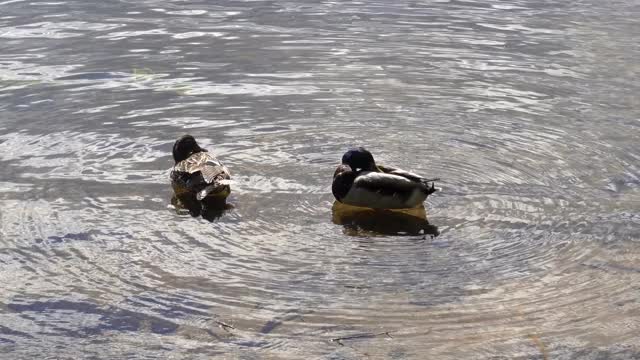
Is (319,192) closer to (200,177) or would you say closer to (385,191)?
(385,191)

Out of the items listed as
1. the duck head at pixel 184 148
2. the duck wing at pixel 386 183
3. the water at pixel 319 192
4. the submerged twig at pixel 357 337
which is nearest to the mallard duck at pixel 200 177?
the duck head at pixel 184 148

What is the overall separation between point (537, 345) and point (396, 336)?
2.86ft

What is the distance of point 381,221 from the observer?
922 centimetres

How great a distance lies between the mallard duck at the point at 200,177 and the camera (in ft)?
30.8

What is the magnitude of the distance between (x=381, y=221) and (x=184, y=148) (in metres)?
2.08

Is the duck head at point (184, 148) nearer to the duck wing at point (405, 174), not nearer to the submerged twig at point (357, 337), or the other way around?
the duck wing at point (405, 174)

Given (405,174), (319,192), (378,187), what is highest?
(405,174)

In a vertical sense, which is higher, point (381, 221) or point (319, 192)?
point (319, 192)

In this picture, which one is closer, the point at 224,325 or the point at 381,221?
the point at 224,325

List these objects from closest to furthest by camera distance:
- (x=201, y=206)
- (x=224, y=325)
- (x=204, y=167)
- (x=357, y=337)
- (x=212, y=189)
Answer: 1. (x=357, y=337)
2. (x=224, y=325)
3. (x=212, y=189)
4. (x=201, y=206)
5. (x=204, y=167)

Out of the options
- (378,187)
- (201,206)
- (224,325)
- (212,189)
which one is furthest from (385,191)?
(224,325)

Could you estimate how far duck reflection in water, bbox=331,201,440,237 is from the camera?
8812 mm

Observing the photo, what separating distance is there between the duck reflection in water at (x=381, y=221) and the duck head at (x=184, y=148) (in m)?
1.56

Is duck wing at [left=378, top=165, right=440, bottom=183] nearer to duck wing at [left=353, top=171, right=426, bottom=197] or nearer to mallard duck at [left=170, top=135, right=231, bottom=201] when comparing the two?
duck wing at [left=353, top=171, right=426, bottom=197]
